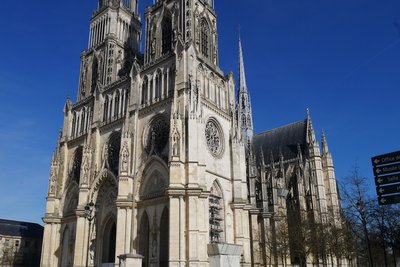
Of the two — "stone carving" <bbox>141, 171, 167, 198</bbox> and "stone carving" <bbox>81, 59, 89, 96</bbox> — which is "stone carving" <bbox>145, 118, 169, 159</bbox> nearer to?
"stone carving" <bbox>141, 171, 167, 198</bbox>

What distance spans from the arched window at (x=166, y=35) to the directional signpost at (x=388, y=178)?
3110cm

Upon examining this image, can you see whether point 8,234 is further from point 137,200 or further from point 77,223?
point 137,200

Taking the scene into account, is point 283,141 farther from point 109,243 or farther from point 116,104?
point 109,243

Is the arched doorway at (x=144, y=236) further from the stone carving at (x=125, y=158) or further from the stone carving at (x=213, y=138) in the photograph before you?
the stone carving at (x=213, y=138)

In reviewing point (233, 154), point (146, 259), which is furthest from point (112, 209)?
point (233, 154)

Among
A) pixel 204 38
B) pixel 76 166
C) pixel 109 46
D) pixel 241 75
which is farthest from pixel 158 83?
pixel 241 75

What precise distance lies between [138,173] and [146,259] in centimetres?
772

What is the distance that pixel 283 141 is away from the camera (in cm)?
5719

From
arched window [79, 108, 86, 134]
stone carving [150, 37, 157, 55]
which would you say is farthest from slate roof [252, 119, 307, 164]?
arched window [79, 108, 86, 134]

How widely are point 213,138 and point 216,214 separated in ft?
24.5

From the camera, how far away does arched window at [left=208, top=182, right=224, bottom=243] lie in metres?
34.3

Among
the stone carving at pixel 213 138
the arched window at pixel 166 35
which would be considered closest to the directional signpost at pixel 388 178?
the stone carving at pixel 213 138

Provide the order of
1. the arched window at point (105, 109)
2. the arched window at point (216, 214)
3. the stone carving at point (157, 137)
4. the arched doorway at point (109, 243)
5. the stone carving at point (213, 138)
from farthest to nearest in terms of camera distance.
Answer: the arched window at point (105, 109), the arched doorway at point (109, 243), the stone carving at point (213, 138), the stone carving at point (157, 137), the arched window at point (216, 214)

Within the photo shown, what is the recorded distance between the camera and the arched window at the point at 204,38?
41406mm
